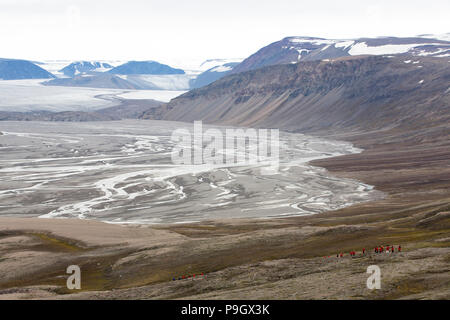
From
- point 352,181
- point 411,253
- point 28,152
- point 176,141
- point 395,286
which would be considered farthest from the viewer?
point 176,141

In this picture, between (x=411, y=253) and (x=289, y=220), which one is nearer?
Result: (x=411, y=253)

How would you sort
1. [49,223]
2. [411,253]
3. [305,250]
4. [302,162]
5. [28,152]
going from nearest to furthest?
[411,253], [305,250], [49,223], [302,162], [28,152]

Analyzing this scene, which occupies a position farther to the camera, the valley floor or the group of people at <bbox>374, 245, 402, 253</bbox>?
the group of people at <bbox>374, 245, 402, 253</bbox>

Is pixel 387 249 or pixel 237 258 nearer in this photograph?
pixel 387 249

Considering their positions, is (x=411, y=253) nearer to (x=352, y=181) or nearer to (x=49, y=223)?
(x=49, y=223)

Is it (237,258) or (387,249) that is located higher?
(387,249)

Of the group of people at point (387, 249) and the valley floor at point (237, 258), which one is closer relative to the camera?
the valley floor at point (237, 258)
